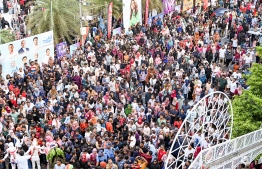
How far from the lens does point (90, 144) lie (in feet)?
50.0

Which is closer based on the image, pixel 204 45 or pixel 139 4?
pixel 204 45

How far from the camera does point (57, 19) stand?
2614 cm

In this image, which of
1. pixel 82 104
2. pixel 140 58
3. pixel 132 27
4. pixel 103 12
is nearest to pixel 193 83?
pixel 140 58

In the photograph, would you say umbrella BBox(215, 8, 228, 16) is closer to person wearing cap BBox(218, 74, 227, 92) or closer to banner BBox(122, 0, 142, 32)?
banner BBox(122, 0, 142, 32)

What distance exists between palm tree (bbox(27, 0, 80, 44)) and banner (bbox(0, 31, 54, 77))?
368cm

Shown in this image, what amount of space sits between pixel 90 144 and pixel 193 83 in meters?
5.79

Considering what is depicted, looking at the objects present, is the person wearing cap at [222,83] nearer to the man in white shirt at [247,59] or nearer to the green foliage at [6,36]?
the man in white shirt at [247,59]

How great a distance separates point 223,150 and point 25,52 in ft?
→ 39.6

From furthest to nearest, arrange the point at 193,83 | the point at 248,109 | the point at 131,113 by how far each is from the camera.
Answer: the point at 193,83, the point at 131,113, the point at 248,109

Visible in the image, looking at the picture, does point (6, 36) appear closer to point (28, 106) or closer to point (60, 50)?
point (60, 50)

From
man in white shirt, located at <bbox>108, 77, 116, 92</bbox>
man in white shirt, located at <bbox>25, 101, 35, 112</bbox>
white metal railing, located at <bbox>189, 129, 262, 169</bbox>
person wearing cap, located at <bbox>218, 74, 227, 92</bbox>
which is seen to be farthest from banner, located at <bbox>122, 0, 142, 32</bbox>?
white metal railing, located at <bbox>189, 129, 262, 169</bbox>

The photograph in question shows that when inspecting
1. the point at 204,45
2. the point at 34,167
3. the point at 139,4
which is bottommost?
the point at 34,167

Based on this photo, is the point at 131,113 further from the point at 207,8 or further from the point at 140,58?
the point at 207,8

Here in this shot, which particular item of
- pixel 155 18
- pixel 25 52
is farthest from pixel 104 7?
pixel 25 52
